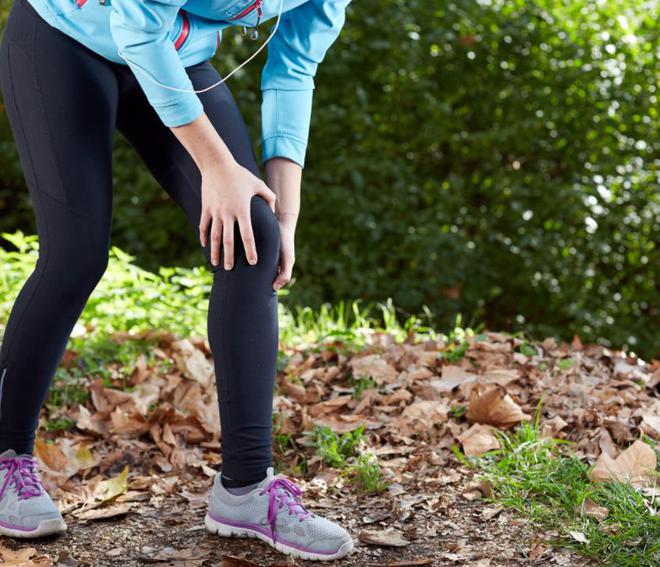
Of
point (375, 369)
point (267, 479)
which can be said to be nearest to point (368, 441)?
point (375, 369)

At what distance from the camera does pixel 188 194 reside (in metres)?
2.27

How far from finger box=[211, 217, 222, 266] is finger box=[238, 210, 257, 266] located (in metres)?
0.05

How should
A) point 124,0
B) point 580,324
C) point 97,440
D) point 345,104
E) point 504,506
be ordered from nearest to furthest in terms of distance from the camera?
point 124,0 < point 504,506 < point 97,440 < point 580,324 < point 345,104

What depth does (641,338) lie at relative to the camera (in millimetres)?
5984

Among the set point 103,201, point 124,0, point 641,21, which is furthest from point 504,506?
point 641,21

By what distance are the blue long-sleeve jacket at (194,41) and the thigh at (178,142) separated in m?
0.09

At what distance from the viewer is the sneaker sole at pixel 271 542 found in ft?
7.34

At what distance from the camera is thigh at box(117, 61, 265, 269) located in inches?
89.0

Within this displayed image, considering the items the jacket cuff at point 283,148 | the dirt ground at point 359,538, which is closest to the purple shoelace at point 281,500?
the dirt ground at point 359,538

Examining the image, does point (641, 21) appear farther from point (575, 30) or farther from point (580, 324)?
point (580, 324)

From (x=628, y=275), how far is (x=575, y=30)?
1613 mm

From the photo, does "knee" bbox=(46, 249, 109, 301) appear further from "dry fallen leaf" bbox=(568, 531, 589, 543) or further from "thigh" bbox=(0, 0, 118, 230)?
"dry fallen leaf" bbox=(568, 531, 589, 543)

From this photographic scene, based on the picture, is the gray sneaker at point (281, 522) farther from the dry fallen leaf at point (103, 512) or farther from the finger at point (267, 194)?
the finger at point (267, 194)

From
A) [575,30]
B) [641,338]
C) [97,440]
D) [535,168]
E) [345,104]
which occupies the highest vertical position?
[575,30]
